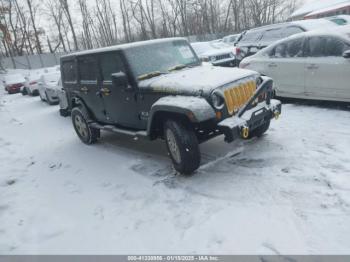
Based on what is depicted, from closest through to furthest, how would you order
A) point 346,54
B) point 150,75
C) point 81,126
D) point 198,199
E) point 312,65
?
point 198,199, point 150,75, point 346,54, point 312,65, point 81,126

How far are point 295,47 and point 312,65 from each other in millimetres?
734

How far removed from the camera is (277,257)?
2.82 meters

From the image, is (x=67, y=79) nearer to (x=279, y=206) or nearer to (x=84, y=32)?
(x=279, y=206)

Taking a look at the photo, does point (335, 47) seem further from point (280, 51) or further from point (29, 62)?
point (29, 62)

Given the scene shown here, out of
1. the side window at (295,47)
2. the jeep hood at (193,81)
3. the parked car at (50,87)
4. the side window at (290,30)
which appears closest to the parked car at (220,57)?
the side window at (290,30)

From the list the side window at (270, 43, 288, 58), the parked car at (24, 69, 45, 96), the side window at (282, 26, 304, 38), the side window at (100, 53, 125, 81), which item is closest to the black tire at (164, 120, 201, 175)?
the side window at (100, 53, 125, 81)

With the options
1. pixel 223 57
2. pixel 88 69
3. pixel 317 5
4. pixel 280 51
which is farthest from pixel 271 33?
pixel 317 5

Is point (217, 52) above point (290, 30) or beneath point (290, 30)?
beneath

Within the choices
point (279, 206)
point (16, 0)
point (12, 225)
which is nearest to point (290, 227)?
point (279, 206)

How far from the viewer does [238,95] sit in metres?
4.49

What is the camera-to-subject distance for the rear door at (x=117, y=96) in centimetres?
531

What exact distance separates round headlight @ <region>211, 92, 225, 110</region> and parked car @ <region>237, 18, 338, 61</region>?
7735 millimetres

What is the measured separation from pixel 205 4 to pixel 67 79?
45.0 metres

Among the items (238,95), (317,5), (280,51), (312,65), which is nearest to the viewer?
(238,95)
